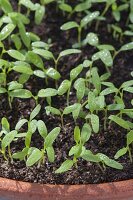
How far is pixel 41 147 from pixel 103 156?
0.63ft

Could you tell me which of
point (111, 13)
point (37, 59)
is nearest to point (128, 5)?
point (111, 13)

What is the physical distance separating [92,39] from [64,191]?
537mm

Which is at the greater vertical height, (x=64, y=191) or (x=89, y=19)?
(x=89, y=19)

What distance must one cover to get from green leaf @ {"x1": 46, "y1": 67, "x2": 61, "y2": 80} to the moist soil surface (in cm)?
9

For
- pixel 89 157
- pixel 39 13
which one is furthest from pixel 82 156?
pixel 39 13

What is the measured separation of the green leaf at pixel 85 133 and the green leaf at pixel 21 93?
0.19 metres

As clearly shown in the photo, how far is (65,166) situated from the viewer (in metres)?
1.30

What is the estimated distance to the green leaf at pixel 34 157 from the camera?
4.23 feet

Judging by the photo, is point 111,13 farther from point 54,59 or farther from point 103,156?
point 103,156

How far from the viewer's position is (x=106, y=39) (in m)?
1.75

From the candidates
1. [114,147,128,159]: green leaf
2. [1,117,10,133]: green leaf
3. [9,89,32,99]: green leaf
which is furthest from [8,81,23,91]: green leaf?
[114,147,128,159]: green leaf

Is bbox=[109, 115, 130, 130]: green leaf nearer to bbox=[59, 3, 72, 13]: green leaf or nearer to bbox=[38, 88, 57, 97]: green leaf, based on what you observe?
bbox=[38, 88, 57, 97]: green leaf

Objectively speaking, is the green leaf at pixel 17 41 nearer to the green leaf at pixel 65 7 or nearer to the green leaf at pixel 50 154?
the green leaf at pixel 65 7

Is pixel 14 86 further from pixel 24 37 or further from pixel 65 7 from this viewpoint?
pixel 65 7
